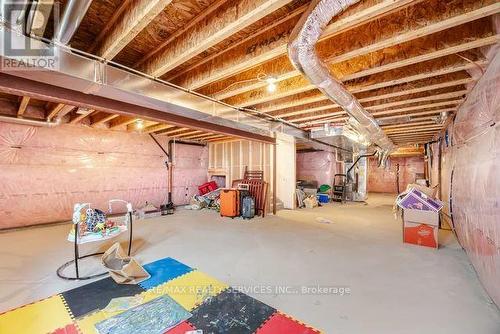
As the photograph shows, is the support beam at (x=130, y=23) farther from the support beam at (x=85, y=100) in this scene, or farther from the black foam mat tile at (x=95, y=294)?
the black foam mat tile at (x=95, y=294)

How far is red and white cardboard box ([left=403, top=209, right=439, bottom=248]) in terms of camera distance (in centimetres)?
340

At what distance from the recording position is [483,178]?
2168 millimetres

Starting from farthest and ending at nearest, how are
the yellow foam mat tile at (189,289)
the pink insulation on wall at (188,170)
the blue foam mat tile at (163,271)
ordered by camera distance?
Result: the pink insulation on wall at (188,170), the blue foam mat tile at (163,271), the yellow foam mat tile at (189,289)

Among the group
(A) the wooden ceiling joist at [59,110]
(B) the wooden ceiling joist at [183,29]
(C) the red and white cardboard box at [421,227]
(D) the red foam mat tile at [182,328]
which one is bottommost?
(D) the red foam mat tile at [182,328]

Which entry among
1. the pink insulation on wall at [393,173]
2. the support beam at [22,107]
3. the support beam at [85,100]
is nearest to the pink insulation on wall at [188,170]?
the support beam at [22,107]

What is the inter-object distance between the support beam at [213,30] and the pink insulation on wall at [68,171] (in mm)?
4063

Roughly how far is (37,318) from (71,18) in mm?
2330

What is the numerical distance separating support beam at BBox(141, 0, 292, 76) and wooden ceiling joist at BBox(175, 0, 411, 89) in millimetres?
428

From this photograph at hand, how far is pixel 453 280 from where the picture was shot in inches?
95.1

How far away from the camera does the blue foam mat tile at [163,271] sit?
7.67ft

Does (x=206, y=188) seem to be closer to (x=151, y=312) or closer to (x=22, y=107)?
(x=22, y=107)

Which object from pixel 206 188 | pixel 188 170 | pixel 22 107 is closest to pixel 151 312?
pixel 22 107

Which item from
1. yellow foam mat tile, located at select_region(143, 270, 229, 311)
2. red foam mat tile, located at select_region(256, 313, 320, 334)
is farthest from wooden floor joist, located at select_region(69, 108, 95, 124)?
red foam mat tile, located at select_region(256, 313, 320, 334)

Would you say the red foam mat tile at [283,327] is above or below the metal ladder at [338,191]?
below
